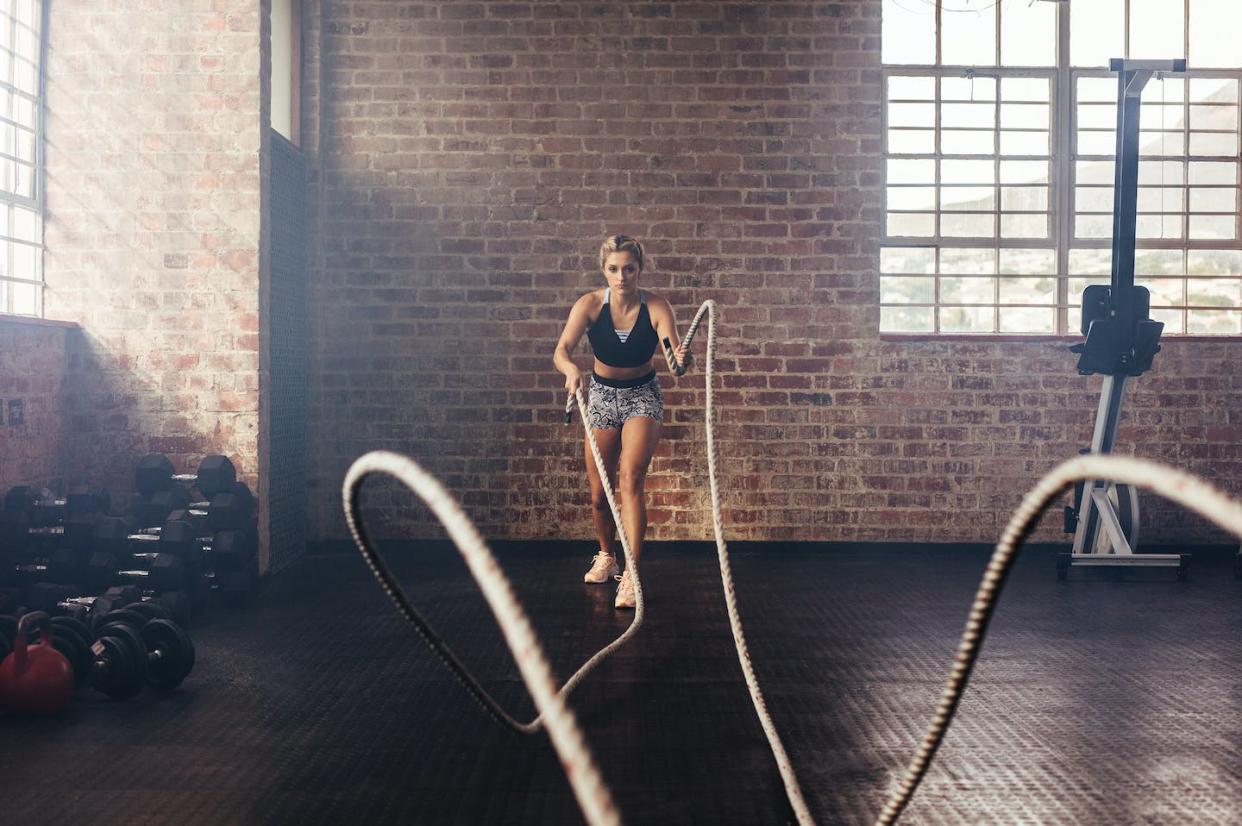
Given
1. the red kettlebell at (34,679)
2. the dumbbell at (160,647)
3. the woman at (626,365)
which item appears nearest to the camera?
the red kettlebell at (34,679)

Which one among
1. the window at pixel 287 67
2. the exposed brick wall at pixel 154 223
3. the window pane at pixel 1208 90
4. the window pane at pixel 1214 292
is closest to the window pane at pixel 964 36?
the window pane at pixel 1208 90

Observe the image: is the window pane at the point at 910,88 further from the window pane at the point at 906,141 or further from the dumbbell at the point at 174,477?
the dumbbell at the point at 174,477

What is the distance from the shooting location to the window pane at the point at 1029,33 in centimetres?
668

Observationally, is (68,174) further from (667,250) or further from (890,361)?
(890,361)

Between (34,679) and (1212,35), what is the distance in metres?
7.18

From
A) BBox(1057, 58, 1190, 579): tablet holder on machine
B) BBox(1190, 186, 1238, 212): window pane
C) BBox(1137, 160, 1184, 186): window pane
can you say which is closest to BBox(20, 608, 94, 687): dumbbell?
BBox(1057, 58, 1190, 579): tablet holder on machine

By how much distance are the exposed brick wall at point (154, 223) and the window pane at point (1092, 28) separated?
483cm

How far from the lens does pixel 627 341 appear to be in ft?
16.0

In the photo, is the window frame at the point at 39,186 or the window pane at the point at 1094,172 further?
the window pane at the point at 1094,172

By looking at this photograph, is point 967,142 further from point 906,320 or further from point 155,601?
point 155,601

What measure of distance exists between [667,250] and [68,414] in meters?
3.37

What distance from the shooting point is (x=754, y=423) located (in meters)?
6.54

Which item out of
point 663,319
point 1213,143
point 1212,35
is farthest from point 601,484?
point 1212,35

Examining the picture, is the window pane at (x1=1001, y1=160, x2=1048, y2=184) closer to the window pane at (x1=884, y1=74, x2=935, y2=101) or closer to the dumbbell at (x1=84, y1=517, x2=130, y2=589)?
the window pane at (x1=884, y1=74, x2=935, y2=101)
